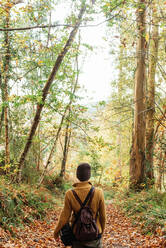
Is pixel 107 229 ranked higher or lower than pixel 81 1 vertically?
lower

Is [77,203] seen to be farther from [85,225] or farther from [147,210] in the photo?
[147,210]

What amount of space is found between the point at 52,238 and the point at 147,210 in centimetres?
326

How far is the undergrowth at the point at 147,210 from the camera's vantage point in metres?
6.26

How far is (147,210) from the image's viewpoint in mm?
7520

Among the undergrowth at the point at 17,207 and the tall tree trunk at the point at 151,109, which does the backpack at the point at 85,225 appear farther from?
the tall tree trunk at the point at 151,109

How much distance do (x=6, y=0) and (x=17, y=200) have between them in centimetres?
532

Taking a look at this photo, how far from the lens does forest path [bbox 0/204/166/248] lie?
5062 millimetres

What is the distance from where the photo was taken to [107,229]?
7570mm

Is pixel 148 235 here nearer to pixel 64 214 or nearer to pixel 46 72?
pixel 64 214

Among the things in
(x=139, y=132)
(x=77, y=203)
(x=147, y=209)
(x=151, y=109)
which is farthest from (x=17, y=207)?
(x=151, y=109)

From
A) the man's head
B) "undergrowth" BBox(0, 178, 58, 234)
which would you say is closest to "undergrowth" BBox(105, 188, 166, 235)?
"undergrowth" BBox(0, 178, 58, 234)

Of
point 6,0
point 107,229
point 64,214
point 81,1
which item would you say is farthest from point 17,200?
point 81,1

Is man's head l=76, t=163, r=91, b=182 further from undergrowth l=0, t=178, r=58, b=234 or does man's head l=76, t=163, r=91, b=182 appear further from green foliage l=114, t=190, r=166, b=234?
green foliage l=114, t=190, r=166, b=234

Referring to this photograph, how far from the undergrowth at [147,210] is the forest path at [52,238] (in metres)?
0.26
